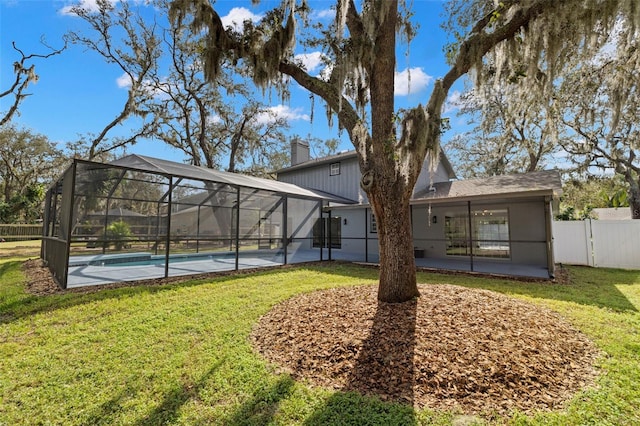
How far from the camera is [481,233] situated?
37.4 ft

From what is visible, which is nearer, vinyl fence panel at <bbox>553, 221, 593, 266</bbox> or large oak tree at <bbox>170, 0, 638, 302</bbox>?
Result: large oak tree at <bbox>170, 0, 638, 302</bbox>

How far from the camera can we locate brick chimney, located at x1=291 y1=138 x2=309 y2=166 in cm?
1839

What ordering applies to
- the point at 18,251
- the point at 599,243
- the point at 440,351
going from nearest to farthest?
1. the point at 440,351
2. the point at 599,243
3. the point at 18,251

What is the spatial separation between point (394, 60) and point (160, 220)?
920cm

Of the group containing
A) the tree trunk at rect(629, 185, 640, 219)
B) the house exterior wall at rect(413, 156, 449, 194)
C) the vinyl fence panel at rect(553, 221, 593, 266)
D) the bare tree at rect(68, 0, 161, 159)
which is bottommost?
the vinyl fence panel at rect(553, 221, 593, 266)

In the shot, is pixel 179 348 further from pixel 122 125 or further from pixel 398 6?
pixel 122 125

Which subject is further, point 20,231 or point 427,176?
point 20,231

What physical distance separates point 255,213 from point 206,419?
8.99m

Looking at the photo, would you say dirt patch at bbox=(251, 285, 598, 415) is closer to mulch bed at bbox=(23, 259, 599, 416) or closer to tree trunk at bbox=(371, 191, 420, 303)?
mulch bed at bbox=(23, 259, 599, 416)

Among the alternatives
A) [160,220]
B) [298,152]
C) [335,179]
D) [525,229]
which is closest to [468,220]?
[525,229]

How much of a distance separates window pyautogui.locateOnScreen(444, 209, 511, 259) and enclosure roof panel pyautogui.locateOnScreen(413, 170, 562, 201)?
1149 mm

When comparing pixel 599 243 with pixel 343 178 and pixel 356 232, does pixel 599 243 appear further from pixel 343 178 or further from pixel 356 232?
pixel 343 178

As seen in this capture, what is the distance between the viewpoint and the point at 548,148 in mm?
14836

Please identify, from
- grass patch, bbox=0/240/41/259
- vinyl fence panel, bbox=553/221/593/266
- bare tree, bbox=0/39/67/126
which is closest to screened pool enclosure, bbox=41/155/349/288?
grass patch, bbox=0/240/41/259
